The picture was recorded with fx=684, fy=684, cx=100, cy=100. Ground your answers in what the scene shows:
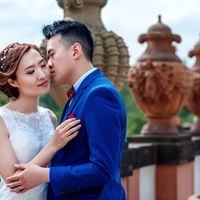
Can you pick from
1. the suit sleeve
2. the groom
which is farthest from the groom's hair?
the suit sleeve

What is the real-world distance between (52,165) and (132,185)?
439cm

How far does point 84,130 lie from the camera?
272 centimetres

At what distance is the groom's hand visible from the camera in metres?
2.71

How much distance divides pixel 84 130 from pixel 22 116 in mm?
410

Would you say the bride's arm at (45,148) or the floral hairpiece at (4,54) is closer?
the bride's arm at (45,148)

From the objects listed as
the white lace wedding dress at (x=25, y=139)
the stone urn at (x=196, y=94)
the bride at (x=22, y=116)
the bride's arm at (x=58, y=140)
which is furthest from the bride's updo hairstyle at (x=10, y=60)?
the stone urn at (x=196, y=94)

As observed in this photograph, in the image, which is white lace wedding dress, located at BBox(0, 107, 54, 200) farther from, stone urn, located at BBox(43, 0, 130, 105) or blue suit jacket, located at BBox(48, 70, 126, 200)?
stone urn, located at BBox(43, 0, 130, 105)

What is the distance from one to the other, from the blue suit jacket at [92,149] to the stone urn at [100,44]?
308cm

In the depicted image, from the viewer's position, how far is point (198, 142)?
974cm

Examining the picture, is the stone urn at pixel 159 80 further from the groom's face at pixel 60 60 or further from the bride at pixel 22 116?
the groom's face at pixel 60 60

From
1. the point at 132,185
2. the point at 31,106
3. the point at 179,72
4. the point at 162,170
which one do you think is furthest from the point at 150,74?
the point at 31,106

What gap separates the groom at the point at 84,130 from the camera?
2652 millimetres

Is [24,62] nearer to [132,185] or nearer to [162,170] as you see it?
[132,185]

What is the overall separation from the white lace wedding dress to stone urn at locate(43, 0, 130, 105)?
9.12 ft
